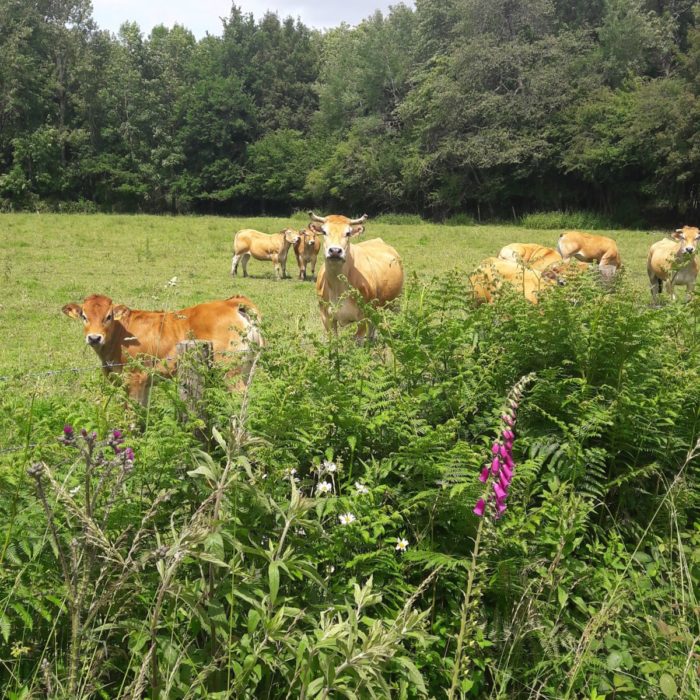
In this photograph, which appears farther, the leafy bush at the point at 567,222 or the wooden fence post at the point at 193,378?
the leafy bush at the point at 567,222

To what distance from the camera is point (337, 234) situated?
30.0 ft

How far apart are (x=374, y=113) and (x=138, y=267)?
41.4 meters

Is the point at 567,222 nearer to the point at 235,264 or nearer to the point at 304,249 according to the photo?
the point at 304,249

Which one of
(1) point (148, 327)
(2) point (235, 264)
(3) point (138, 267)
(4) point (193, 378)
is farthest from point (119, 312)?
(2) point (235, 264)

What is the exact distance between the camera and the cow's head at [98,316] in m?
6.75

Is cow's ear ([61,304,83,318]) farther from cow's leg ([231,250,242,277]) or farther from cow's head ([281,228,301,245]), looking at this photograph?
cow's head ([281,228,301,245])

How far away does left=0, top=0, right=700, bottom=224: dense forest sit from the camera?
4097cm

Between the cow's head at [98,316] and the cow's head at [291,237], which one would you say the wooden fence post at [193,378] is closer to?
the cow's head at [98,316]

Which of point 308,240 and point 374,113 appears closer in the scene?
point 308,240

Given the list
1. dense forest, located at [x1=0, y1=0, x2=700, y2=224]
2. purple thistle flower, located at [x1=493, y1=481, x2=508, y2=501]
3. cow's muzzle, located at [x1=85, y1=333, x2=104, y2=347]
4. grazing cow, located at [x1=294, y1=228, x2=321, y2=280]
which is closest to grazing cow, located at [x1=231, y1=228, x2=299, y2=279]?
grazing cow, located at [x1=294, y1=228, x2=321, y2=280]

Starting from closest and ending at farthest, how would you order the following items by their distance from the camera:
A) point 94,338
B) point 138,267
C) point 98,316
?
point 94,338
point 98,316
point 138,267

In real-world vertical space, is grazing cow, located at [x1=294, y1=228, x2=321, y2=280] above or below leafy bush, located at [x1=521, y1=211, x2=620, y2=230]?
below

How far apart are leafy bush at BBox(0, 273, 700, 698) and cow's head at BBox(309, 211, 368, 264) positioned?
4.70m

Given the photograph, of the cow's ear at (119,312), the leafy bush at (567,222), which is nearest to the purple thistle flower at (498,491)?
the cow's ear at (119,312)
